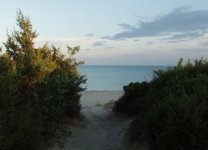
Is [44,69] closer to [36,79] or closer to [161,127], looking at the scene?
[36,79]

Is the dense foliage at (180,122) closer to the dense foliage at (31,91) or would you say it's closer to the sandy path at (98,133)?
the sandy path at (98,133)

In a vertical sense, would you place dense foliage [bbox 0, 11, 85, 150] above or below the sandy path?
above

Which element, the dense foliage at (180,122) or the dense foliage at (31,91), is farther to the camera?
the dense foliage at (31,91)

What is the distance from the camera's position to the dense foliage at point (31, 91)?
8844 millimetres

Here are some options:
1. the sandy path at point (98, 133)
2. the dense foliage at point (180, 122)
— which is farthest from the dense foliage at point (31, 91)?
the dense foliage at point (180, 122)

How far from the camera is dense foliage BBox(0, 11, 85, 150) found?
29.0 feet

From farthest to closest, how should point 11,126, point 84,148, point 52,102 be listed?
1. point 52,102
2. point 84,148
3. point 11,126

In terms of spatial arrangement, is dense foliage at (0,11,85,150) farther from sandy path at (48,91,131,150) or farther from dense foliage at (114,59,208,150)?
dense foliage at (114,59,208,150)

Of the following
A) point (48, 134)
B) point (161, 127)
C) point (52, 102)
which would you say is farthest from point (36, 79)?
point (161, 127)

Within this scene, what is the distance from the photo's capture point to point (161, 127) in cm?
846

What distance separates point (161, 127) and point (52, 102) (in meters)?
4.21

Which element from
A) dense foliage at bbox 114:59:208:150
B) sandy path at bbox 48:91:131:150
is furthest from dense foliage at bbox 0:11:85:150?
dense foliage at bbox 114:59:208:150

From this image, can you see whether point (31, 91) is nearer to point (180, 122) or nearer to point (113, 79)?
point (180, 122)

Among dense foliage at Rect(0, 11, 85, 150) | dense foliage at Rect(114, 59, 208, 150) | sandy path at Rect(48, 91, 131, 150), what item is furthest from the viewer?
sandy path at Rect(48, 91, 131, 150)
